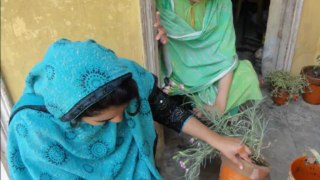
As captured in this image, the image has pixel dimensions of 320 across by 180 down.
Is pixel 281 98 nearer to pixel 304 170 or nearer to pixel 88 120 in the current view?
pixel 304 170

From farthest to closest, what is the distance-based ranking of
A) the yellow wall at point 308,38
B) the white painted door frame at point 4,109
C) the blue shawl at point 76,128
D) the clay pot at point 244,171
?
the yellow wall at point 308,38
the white painted door frame at point 4,109
the clay pot at point 244,171
the blue shawl at point 76,128

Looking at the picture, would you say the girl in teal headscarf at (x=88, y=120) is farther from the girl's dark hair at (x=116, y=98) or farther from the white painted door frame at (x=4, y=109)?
the white painted door frame at (x=4, y=109)

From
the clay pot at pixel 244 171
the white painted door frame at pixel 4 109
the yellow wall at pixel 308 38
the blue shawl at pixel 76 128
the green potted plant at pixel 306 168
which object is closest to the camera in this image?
the blue shawl at pixel 76 128

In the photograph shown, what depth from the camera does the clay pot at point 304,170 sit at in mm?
1245

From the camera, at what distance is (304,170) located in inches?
49.5

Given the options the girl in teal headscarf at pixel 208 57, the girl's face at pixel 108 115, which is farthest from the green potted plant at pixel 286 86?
the girl's face at pixel 108 115

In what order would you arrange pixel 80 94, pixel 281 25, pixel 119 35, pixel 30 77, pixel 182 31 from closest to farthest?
pixel 80 94 → pixel 30 77 → pixel 119 35 → pixel 182 31 → pixel 281 25

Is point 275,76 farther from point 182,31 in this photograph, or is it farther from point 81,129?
point 81,129

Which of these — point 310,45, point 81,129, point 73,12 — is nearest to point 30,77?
point 81,129

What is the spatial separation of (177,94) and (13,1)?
0.92 m

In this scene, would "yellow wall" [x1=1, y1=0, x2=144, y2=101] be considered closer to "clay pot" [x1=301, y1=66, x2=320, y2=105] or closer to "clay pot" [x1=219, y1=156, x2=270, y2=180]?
"clay pot" [x1=219, y1=156, x2=270, y2=180]

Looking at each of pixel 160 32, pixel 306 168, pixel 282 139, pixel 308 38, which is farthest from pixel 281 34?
pixel 306 168

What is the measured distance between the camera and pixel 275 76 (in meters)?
2.26

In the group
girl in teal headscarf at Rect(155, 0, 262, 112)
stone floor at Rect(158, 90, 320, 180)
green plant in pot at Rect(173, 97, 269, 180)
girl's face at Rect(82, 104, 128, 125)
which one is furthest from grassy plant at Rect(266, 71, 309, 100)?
girl's face at Rect(82, 104, 128, 125)
